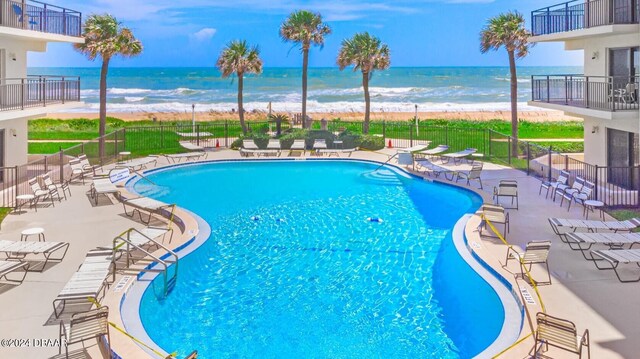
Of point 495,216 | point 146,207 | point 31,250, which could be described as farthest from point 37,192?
point 495,216

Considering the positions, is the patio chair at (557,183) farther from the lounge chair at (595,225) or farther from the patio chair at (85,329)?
the patio chair at (85,329)

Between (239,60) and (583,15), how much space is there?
18.3 metres

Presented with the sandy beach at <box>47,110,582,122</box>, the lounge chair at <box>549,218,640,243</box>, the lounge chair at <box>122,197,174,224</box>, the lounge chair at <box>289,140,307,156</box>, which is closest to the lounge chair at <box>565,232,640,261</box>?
the lounge chair at <box>549,218,640,243</box>

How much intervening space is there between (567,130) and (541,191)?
2495 centimetres

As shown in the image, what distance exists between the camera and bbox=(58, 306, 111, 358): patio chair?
24.0 feet

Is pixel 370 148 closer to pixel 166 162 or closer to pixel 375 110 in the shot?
pixel 166 162

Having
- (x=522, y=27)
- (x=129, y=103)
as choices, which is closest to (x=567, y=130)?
(x=522, y=27)

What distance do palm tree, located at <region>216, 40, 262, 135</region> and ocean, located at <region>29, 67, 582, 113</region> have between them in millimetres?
40336

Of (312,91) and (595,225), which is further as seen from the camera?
(312,91)

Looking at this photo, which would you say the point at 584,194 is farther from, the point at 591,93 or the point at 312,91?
the point at 312,91

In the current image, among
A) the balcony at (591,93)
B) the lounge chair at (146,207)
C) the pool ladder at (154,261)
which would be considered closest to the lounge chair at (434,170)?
the balcony at (591,93)

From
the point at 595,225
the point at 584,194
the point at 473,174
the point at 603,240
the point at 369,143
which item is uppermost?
the point at 369,143

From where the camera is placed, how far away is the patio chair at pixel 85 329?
7324mm

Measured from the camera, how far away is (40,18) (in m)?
20.0
